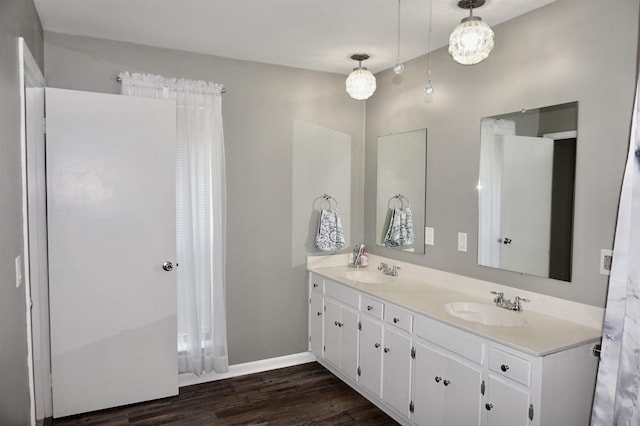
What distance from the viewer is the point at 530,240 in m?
2.55

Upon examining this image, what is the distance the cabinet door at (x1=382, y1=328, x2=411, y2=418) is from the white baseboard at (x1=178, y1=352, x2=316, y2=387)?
1154 mm

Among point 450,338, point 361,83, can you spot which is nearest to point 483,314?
point 450,338

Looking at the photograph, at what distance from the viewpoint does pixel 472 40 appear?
2039 mm

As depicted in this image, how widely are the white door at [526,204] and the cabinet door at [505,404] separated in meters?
0.73

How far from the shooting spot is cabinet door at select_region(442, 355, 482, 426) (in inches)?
86.4

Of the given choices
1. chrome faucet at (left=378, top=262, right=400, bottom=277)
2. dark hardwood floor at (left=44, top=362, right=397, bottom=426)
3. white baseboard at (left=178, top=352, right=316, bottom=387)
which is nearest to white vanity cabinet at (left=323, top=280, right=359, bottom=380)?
dark hardwood floor at (left=44, top=362, right=397, bottom=426)

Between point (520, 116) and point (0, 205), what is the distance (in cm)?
263

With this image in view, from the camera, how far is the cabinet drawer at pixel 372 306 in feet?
9.53

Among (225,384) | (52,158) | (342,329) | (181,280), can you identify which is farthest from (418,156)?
(52,158)

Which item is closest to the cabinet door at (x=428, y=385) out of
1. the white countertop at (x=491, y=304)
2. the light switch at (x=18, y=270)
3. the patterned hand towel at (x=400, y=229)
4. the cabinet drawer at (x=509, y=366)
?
the white countertop at (x=491, y=304)

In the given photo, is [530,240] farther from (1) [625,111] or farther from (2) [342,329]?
(2) [342,329]

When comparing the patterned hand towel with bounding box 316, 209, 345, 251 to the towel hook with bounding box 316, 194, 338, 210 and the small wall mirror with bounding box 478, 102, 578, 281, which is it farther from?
the small wall mirror with bounding box 478, 102, 578, 281

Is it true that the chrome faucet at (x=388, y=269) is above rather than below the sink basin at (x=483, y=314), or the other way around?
above

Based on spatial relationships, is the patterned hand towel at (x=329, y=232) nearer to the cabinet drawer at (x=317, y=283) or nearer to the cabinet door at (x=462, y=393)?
the cabinet drawer at (x=317, y=283)
